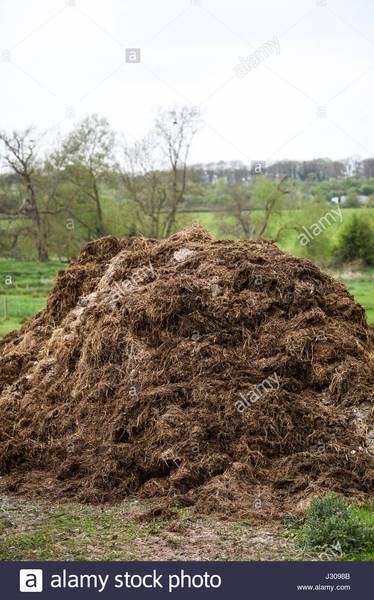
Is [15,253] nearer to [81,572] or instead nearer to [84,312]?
[84,312]

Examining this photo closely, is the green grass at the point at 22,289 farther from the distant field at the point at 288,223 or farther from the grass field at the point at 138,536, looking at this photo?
the grass field at the point at 138,536

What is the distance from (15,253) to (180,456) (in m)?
35.5

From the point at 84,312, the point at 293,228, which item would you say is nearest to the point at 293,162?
the point at 293,228

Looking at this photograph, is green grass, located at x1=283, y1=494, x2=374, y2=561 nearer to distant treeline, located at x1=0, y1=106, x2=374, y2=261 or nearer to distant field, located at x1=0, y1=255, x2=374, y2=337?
distant field, located at x1=0, y1=255, x2=374, y2=337

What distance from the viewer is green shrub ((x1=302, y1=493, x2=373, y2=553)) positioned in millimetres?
7590

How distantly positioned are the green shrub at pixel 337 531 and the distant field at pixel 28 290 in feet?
52.5

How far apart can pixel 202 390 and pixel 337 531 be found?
9.28 ft

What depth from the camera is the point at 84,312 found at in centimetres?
1185

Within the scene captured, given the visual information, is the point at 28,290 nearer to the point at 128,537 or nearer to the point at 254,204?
the point at 254,204

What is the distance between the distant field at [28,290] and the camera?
86.0 ft

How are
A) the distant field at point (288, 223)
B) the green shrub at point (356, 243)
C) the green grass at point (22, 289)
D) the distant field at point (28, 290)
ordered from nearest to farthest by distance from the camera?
the green grass at point (22, 289) < the distant field at point (28, 290) < the green shrub at point (356, 243) < the distant field at point (288, 223)

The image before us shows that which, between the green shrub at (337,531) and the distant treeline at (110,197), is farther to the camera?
the distant treeline at (110,197)

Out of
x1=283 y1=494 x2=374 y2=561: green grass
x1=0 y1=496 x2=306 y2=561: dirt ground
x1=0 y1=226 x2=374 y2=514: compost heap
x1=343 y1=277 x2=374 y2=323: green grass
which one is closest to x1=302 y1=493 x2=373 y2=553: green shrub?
x1=283 y1=494 x2=374 y2=561: green grass

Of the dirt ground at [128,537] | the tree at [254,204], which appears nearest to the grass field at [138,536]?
the dirt ground at [128,537]
